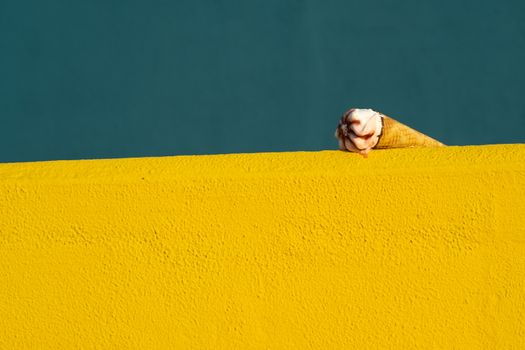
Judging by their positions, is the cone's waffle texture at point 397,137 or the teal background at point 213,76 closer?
the cone's waffle texture at point 397,137

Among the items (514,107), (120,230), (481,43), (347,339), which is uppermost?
(481,43)

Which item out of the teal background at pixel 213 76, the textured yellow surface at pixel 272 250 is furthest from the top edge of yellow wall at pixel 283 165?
the teal background at pixel 213 76

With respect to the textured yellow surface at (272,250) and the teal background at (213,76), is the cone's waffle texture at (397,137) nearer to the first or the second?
the textured yellow surface at (272,250)

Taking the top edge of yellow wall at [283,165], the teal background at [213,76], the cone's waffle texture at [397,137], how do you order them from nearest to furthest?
the top edge of yellow wall at [283,165], the cone's waffle texture at [397,137], the teal background at [213,76]

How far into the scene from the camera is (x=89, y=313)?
151 cm

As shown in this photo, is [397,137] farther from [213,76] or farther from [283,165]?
[213,76]

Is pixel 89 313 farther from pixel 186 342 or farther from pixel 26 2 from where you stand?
pixel 26 2

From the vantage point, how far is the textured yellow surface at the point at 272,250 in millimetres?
1429

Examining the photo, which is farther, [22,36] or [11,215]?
[22,36]

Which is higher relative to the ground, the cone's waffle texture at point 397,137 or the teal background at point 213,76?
the teal background at point 213,76

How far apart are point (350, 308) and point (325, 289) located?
0.24 feet

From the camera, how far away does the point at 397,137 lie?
1.58m

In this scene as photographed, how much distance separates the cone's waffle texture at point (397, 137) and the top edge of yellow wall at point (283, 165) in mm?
91

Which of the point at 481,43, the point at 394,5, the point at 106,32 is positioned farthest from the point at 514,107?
the point at 106,32
